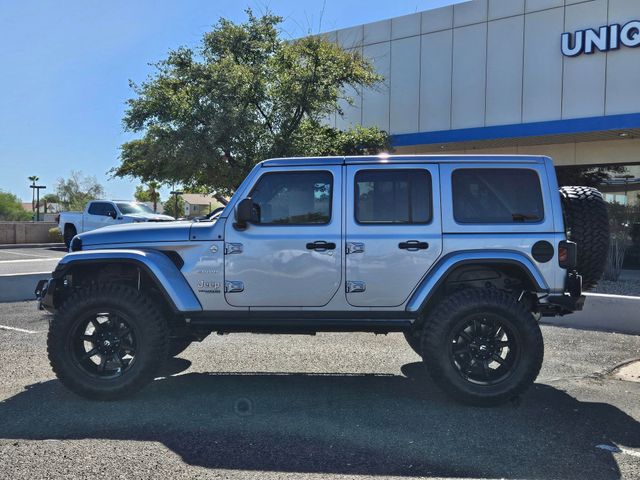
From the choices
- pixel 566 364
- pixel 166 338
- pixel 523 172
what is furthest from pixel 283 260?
pixel 566 364

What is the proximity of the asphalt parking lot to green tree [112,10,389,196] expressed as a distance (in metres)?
8.12

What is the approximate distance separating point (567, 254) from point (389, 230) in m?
1.57

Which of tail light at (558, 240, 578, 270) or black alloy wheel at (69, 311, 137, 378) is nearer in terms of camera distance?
tail light at (558, 240, 578, 270)

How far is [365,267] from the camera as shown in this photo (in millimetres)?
5238

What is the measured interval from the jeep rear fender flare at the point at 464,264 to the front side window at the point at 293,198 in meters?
1.07

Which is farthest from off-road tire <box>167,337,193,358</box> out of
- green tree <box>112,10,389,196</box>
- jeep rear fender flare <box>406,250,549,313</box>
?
green tree <box>112,10,389,196</box>

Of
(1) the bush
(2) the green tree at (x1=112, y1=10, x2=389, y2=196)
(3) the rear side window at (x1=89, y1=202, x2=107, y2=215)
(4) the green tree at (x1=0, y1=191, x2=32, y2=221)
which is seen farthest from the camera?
(4) the green tree at (x1=0, y1=191, x2=32, y2=221)

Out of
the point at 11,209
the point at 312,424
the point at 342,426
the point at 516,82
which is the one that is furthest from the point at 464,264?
the point at 11,209

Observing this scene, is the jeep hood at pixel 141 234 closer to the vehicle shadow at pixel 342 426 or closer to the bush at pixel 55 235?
the vehicle shadow at pixel 342 426

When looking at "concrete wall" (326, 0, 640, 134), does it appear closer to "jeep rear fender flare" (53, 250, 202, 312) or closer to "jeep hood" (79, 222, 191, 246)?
"jeep hood" (79, 222, 191, 246)

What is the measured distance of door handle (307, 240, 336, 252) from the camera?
5246 mm

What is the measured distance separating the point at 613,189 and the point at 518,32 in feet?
16.4

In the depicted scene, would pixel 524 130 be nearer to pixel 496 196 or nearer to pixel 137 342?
pixel 496 196

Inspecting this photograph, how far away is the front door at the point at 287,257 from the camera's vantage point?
526 cm
